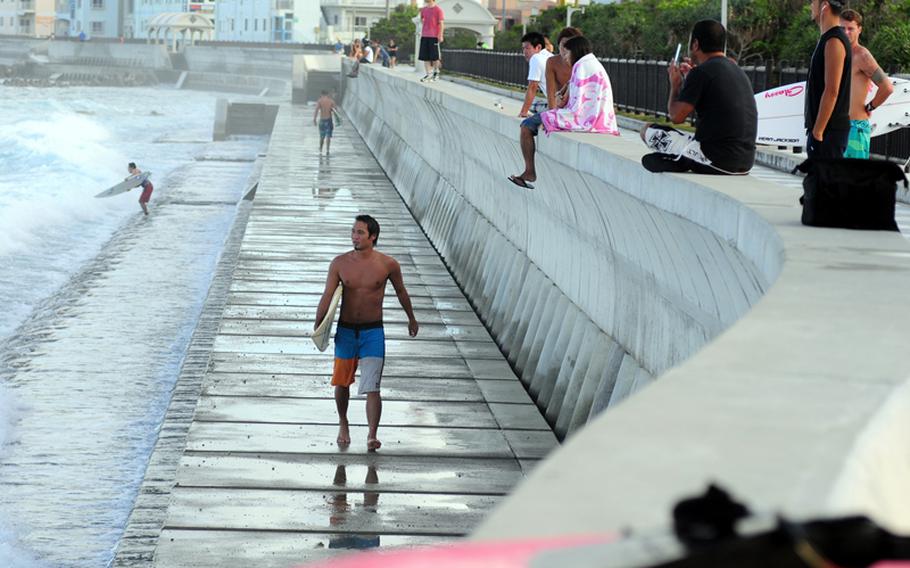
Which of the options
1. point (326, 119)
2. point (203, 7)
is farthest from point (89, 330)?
point (203, 7)

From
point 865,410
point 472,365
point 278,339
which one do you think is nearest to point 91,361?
point 278,339

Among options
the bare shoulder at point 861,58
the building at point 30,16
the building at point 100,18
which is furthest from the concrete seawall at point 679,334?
the building at point 30,16

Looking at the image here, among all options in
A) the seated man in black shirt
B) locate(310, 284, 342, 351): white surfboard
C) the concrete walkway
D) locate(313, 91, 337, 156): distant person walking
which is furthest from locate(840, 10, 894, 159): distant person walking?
locate(313, 91, 337, 156): distant person walking

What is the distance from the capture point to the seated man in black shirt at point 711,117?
866cm

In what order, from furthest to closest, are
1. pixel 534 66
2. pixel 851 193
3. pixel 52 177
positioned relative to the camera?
pixel 52 177, pixel 534 66, pixel 851 193

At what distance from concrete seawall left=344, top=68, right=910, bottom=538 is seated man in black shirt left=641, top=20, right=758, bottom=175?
0.24 meters

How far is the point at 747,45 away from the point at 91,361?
21283mm

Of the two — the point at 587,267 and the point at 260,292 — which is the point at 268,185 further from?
the point at 587,267

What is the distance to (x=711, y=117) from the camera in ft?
28.6

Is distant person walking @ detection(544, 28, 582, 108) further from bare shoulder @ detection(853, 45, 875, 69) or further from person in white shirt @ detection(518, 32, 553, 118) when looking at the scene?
bare shoulder @ detection(853, 45, 875, 69)

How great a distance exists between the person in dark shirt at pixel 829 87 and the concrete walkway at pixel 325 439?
2775mm

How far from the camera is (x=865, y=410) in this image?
128 inches

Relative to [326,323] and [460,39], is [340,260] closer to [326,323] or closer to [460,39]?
[326,323]

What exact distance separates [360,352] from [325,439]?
0.73 meters
